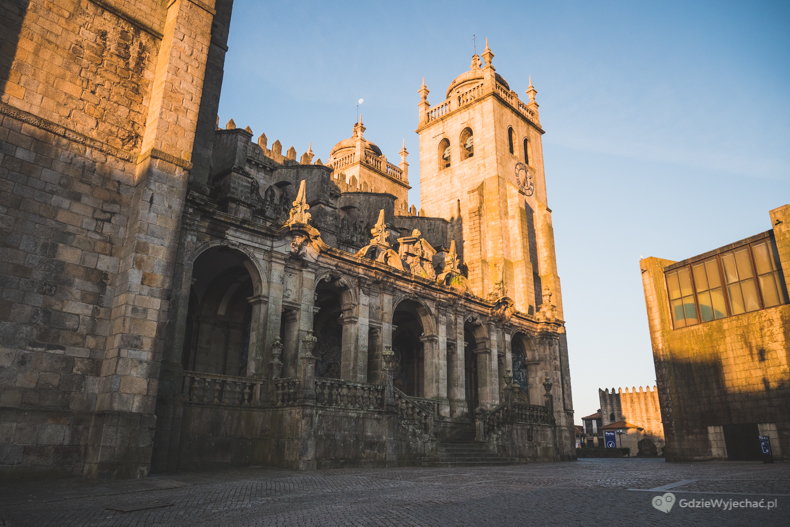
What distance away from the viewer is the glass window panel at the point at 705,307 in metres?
23.9

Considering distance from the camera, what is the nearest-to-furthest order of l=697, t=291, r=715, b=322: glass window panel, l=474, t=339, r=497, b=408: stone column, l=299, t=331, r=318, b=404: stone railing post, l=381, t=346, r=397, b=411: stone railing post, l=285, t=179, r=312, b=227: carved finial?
l=299, t=331, r=318, b=404: stone railing post < l=381, t=346, r=397, b=411: stone railing post < l=285, t=179, r=312, b=227: carved finial < l=697, t=291, r=715, b=322: glass window panel < l=474, t=339, r=497, b=408: stone column

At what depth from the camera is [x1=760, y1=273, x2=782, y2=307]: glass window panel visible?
21469 mm

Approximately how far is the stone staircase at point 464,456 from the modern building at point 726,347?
9.02 m

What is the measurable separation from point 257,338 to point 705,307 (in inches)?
824

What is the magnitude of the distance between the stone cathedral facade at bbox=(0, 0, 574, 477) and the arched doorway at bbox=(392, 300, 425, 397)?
5.71 ft

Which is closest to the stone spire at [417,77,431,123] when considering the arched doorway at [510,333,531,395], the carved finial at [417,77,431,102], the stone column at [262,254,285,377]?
the carved finial at [417,77,431,102]

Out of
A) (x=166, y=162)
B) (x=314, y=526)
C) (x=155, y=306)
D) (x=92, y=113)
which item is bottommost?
(x=314, y=526)

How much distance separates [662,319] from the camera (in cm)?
2577

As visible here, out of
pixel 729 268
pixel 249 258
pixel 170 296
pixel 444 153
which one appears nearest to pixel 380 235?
pixel 249 258

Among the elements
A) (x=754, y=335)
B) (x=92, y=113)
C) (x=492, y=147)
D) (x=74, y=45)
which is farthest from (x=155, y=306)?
(x=492, y=147)

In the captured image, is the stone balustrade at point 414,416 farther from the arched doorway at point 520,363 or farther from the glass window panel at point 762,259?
the glass window panel at point 762,259

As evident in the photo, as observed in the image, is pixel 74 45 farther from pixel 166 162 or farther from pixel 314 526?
pixel 314 526

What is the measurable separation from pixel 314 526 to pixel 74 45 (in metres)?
13.9

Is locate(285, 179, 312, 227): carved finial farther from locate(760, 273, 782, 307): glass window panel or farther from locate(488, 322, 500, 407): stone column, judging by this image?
locate(760, 273, 782, 307): glass window panel
